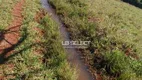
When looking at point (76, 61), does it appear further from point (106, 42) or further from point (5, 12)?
point (5, 12)

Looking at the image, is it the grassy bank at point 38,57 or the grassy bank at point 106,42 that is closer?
the grassy bank at point 38,57

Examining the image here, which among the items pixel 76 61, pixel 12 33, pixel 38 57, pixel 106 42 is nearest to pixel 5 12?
pixel 12 33

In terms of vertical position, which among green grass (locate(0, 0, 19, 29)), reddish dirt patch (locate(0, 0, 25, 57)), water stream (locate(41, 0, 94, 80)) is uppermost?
green grass (locate(0, 0, 19, 29))

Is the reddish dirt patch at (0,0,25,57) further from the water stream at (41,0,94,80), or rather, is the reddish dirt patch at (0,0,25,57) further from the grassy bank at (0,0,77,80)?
the water stream at (41,0,94,80)

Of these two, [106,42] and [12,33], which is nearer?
[12,33]

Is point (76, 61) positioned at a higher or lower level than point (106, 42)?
lower

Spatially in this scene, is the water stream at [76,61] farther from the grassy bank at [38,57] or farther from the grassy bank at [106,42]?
the grassy bank at [38,57]

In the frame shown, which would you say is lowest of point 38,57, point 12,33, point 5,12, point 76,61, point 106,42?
point 76,61

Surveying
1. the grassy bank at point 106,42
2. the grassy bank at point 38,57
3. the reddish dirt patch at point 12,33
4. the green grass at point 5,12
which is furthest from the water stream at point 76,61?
the green grass at point 5,12

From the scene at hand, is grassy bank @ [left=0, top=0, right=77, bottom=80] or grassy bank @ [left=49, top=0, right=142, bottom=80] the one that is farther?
grassy bank @ [left=49, top=0, right=142, bottom=80]

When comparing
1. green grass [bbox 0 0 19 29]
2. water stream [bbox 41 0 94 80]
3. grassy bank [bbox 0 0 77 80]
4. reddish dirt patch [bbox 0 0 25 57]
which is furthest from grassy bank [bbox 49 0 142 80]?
green grass [bbox 0 0 19 29]
